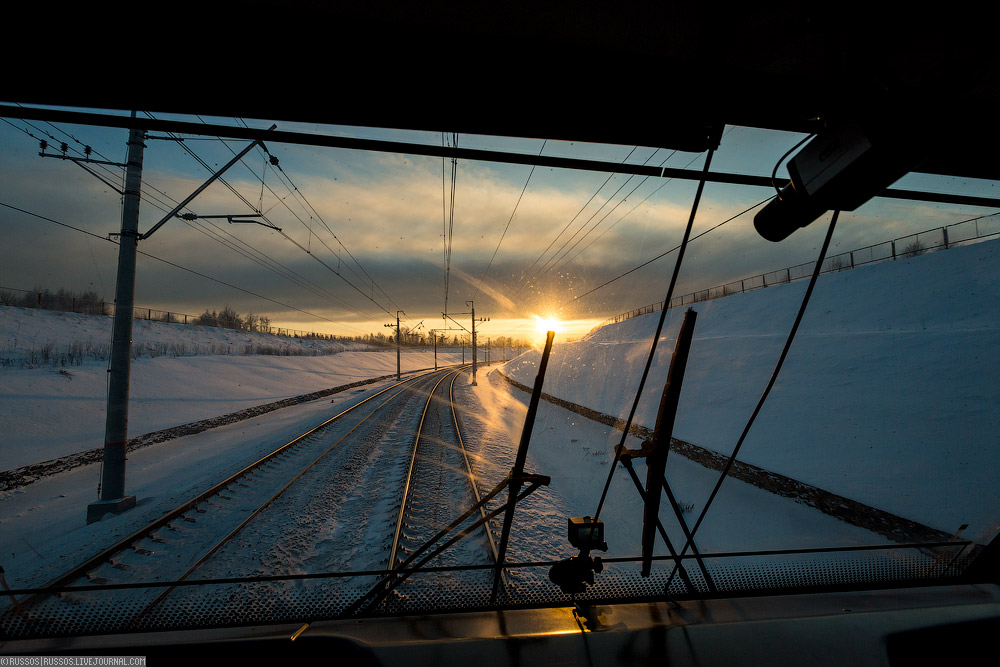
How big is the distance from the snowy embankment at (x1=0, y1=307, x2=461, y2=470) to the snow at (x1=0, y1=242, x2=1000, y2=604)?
136 millimetres

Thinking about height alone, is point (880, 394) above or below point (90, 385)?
above

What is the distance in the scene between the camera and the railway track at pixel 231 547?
6.97 ft

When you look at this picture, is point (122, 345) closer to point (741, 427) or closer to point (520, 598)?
point (520, 598)

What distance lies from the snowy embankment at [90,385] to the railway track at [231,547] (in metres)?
6.93

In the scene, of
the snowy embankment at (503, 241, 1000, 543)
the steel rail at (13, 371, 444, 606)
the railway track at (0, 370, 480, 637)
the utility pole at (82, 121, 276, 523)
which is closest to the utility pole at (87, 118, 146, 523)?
the utility pole at (82, 121, 276, 523)

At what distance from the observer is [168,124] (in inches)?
85.8

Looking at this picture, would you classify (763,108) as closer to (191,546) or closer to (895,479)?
(895,479)

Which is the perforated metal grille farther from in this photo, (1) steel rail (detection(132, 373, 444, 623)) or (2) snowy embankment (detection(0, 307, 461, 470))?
(2) snowy embankment (detection(0, 307, 461, 470))

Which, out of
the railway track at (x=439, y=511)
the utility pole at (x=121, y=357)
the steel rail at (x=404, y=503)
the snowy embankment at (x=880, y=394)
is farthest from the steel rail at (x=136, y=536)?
the snowy embankment at (x=880, y=394)

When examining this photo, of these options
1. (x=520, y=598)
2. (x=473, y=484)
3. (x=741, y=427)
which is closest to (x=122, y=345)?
(x=473, y=484)

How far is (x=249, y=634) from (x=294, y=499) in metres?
6.12

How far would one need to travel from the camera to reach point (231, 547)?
5.18 m

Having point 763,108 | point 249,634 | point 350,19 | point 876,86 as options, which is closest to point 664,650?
point 249,634

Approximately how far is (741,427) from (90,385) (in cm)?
2772
